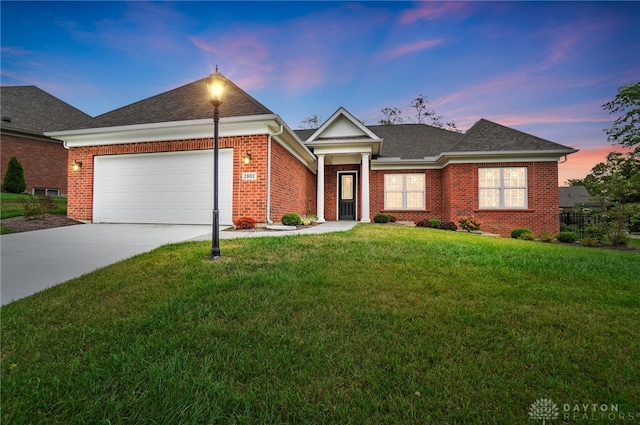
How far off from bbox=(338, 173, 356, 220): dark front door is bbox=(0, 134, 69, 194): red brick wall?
15.7 meters

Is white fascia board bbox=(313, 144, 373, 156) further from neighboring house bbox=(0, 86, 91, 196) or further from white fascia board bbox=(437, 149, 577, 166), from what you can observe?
neighboring house bbox=(0, 86, 91, 196)

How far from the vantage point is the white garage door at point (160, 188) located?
359 inches

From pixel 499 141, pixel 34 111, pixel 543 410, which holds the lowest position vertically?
pixel 543 410

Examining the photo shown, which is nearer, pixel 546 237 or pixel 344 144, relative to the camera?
pixel 546 237

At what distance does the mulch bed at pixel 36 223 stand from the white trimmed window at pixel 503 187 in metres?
16.6

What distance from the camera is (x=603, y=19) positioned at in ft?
29.5

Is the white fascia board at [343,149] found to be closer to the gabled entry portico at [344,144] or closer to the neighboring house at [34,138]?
the gabled entry portico at [344,144]

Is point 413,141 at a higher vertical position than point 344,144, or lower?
higher

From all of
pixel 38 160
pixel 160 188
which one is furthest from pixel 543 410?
pixel 38 160

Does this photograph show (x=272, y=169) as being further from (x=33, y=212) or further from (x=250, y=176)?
(x=33, y=212)

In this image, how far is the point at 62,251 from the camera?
568 cm

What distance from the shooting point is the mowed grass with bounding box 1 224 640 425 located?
160 cm

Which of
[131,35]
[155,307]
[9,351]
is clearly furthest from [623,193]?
[131,35]

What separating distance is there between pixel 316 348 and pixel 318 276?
65.4 inches
